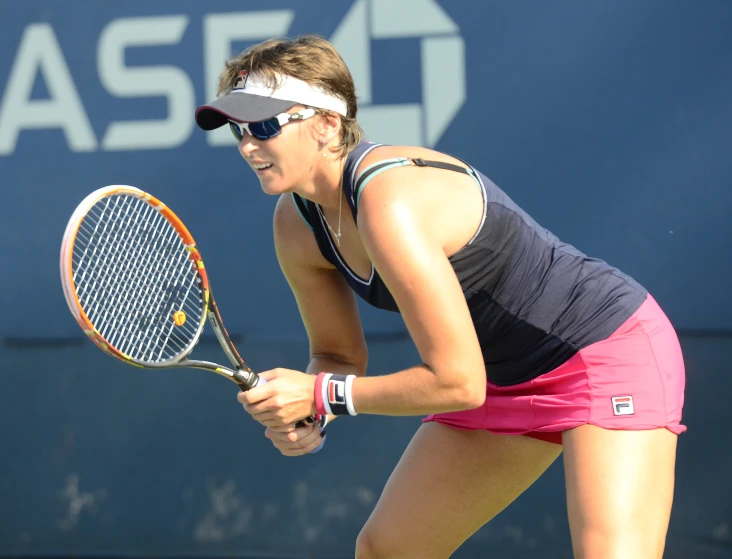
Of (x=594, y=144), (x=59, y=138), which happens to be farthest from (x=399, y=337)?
(x=59, y=138)

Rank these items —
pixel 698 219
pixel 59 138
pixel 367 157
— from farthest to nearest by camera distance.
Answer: pixel 59 138 < pixel 698 219 < pixel 367 157

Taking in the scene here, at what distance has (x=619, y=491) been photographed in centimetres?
222

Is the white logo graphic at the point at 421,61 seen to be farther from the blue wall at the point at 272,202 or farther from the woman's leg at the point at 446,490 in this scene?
the woman's leg at the point at 446,490

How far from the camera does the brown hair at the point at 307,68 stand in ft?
7.73

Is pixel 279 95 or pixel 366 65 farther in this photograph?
pixel 366 65

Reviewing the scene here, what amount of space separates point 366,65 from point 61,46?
1.12m

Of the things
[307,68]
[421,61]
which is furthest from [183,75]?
[307,68]

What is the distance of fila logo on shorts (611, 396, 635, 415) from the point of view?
2336 millimetres

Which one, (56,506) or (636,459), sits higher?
(636,459)

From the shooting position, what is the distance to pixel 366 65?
388 cm

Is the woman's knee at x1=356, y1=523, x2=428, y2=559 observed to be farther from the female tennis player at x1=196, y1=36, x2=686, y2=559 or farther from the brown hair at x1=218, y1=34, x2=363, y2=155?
the brown hair at x1=218, y1=34, x2=363, y2=155

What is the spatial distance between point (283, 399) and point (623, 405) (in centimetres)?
72

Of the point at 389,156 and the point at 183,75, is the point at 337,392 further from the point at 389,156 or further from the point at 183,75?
the point at 183,75

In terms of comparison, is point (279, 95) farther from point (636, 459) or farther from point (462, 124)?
point (462, 124)
